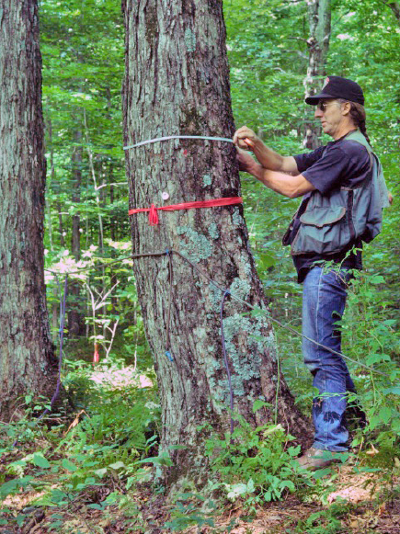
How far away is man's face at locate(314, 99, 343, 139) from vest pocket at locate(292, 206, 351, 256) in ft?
1.91

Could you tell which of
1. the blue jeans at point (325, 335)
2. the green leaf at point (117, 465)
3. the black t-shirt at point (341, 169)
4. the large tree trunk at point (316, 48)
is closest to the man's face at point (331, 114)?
the black t-shirt at point (341, 169)

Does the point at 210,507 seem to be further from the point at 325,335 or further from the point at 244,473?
the point at 325,335

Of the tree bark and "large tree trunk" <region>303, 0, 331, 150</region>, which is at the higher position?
"large tree trunk" <region>303, 0, 331, 150</region>

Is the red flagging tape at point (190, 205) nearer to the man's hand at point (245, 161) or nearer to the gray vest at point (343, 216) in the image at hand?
the man's hand at point (245, 161)

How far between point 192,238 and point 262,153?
0.81m

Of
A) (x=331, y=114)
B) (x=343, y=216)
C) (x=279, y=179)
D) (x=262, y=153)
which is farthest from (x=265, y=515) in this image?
(x=331, y=114)

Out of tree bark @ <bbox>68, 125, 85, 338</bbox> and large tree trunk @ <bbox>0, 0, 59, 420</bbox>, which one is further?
tree bark @ <bbox>68, 125, 85, 338</bbox>

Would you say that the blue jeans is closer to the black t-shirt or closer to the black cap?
the black t-shirt

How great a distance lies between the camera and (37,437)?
4652 millimetres

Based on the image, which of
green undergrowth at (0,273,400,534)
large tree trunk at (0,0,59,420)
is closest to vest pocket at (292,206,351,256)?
green undergrowth at (0,273,400,534)

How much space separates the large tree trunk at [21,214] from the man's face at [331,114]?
319 cm

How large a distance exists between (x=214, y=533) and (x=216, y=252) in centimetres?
153

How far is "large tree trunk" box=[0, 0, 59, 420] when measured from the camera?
5176mm

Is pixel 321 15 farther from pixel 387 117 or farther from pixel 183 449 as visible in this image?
pixel 183 449
